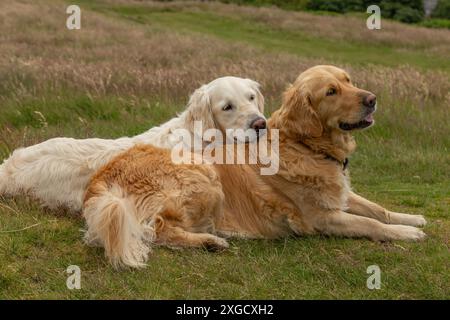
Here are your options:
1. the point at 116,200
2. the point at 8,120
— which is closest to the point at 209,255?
the point at 116,200

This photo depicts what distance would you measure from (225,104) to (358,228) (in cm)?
175

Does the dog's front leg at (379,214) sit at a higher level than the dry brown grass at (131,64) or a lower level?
lower

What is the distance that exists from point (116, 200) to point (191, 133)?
1808 millimetres

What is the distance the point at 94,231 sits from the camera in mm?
4609

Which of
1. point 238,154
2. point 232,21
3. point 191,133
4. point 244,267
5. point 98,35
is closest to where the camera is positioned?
point 244,267

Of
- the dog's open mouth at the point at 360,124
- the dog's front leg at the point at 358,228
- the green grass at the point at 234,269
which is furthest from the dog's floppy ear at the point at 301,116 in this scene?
the green grass at the point at 234,269

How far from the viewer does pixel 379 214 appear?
18.3 ft

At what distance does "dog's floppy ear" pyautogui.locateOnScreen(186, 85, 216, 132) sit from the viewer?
616 cm

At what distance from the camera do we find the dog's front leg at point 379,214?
5.55m

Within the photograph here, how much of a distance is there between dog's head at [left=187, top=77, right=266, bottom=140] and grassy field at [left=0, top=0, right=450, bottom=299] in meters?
1.36

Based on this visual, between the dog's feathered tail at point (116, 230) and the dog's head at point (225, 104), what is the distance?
1.66 metres

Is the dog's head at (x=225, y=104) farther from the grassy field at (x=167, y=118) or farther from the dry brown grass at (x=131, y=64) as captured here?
the dry brown grass at (x=131, y=64)
